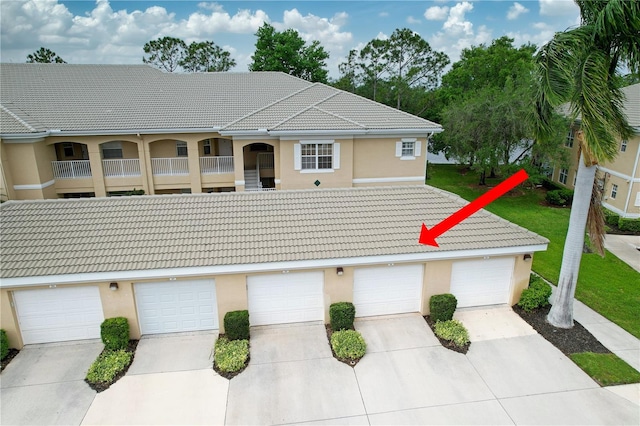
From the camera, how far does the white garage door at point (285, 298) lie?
12.0m

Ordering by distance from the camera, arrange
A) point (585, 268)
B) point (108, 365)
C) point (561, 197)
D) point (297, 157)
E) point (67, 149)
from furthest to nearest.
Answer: point (561, 197) → point (67, 149) → point (297, 157) → point (585, 268) → point (108, 365)

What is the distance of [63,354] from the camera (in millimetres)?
11148

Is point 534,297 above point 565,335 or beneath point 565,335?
above

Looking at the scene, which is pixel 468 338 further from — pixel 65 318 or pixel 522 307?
pixel 65 318

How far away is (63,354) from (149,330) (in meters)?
2.28

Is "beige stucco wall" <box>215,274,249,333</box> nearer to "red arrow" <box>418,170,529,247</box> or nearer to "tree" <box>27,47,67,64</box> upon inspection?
"red arrow" <box>418,170,529,247</box>

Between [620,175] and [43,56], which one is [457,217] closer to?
[620,175]

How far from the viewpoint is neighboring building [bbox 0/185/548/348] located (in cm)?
1121

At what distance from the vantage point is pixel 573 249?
462 inches

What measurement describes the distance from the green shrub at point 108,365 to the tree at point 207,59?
47.7 m

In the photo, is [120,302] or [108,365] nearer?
[108,365]

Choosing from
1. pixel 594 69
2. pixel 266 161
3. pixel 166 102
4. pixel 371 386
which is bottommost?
pixel 371 386

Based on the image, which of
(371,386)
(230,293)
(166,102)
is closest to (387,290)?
(371,386)

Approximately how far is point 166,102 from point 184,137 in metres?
3.33
